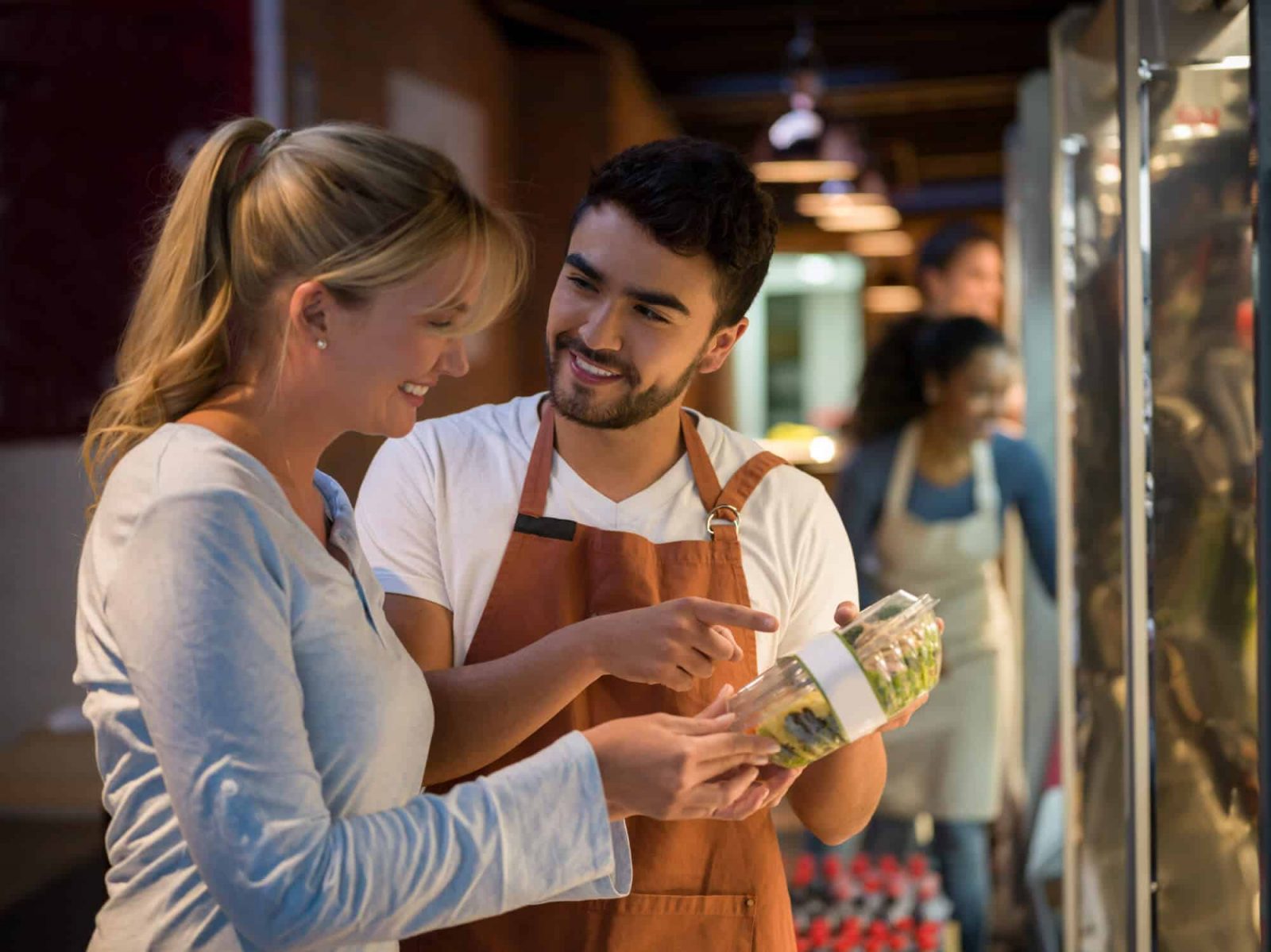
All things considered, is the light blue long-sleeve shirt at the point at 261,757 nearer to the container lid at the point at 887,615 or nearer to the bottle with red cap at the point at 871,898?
the container lid at the point at 887,615

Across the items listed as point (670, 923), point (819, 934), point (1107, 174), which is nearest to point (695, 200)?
point (670, 923)

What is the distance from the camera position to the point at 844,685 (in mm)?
1219

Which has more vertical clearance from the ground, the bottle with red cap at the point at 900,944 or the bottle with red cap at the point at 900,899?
the bottle with red cap at the point at 900,899

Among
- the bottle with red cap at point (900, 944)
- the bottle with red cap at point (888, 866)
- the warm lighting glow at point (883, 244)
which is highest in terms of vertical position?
the warm lighting glow at point (883, 244)

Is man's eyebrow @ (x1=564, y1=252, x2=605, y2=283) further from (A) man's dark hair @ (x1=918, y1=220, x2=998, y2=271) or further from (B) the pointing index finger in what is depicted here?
(A) man's dark hair @ (x1=918, y1=220, x2=998, y2=271)

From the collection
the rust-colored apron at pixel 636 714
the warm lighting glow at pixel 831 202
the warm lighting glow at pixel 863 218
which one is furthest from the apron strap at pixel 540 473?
the warm lighting glow at pixel 863 218

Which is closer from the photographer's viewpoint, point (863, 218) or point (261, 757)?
point (261, 757)

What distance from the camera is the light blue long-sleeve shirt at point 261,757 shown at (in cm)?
101

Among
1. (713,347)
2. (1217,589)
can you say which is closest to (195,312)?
(713,347)

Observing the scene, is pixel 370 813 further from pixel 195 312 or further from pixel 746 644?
pixel 746 644

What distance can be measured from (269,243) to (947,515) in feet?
9.34

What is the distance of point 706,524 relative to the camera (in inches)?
61.9

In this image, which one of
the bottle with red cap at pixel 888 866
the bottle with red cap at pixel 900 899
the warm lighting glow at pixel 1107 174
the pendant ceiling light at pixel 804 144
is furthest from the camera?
the pendant ceiling light at pixel 804 144

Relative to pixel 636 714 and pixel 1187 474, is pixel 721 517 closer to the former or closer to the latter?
pixel 636 714
